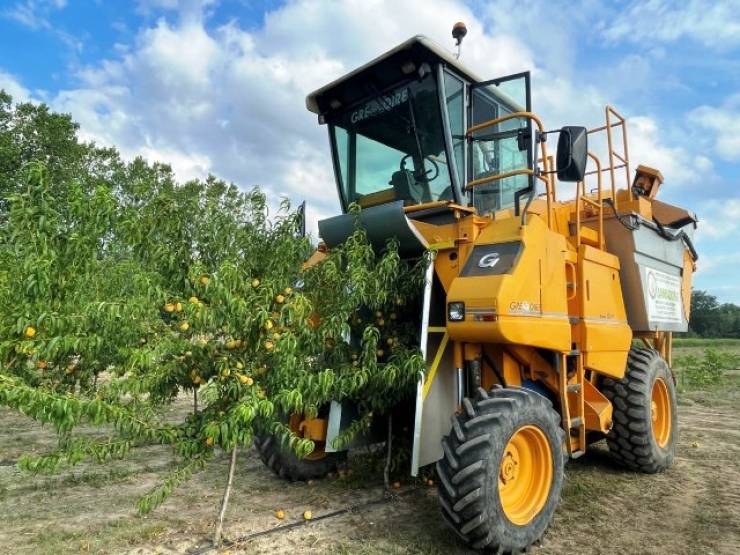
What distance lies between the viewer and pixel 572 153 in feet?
13.4

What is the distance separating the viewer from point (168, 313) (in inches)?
139

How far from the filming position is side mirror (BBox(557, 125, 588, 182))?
411 centimetres

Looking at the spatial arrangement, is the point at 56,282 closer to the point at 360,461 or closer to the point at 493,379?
the point at 493,379

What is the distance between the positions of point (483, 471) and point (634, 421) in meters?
2.85

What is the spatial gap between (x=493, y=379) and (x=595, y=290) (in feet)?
4.63

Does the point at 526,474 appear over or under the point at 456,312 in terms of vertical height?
under

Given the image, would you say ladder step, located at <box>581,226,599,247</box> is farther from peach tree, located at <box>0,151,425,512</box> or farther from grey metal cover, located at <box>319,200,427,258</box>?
peach tree, located at <box>0,151,425,512</box>

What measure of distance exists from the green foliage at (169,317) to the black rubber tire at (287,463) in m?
1.07

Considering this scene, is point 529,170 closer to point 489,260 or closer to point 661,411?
point 489,260

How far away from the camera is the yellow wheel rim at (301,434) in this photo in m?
5.03

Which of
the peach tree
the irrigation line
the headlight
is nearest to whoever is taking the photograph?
the peach tree

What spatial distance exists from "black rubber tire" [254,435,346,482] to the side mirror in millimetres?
3317

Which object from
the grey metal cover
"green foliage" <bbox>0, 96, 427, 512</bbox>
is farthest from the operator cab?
"green foliage" <bbox>0, 96, 427, 512</bbox>

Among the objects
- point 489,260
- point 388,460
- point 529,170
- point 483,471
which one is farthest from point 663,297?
point 483,471
